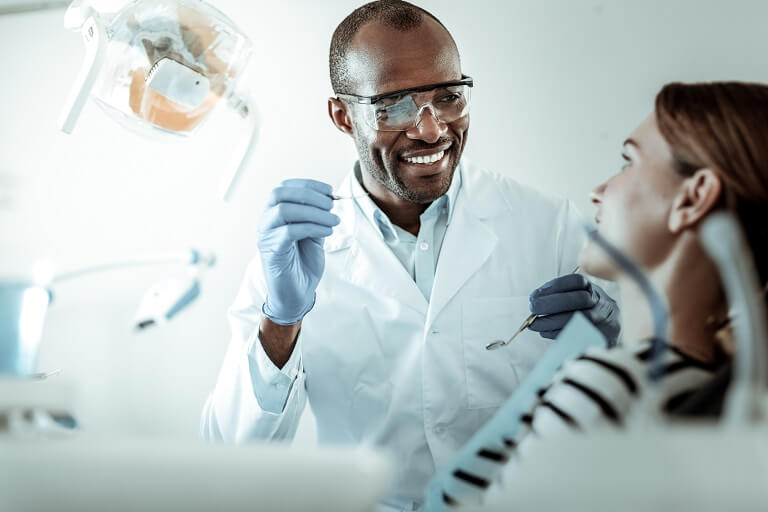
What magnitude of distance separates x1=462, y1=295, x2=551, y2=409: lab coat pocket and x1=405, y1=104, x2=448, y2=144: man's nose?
0.38 metres

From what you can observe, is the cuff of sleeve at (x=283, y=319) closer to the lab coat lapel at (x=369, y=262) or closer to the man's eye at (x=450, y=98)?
the lab coat lapel at (x=369, y=262)

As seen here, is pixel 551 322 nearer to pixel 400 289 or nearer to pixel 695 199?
pixel 400 289

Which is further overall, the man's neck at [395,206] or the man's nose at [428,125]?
the man's neck at [395,206]

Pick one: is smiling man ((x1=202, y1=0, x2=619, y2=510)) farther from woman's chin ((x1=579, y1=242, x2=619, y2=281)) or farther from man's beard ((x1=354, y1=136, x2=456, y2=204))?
woman's chin ((x1=579, y1=242, x2=619, y2=281))

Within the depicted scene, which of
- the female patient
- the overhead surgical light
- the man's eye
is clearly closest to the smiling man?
the man's eye

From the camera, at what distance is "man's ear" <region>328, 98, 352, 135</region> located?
1818 mm

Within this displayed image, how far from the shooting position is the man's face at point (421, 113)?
1.60m

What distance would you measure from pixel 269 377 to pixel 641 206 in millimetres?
859

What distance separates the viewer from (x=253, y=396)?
1.56 m

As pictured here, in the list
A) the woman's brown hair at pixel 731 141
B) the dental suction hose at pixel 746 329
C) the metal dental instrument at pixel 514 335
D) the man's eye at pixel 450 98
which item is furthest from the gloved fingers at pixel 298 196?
the dental suction hose at pixel 746 329

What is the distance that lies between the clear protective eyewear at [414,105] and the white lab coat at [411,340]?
0.86 feet

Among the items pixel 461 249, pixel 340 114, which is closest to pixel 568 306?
pixel 461 249

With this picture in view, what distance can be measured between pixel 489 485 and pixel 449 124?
0.86 meters

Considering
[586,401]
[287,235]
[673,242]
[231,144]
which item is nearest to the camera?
[586,401]
